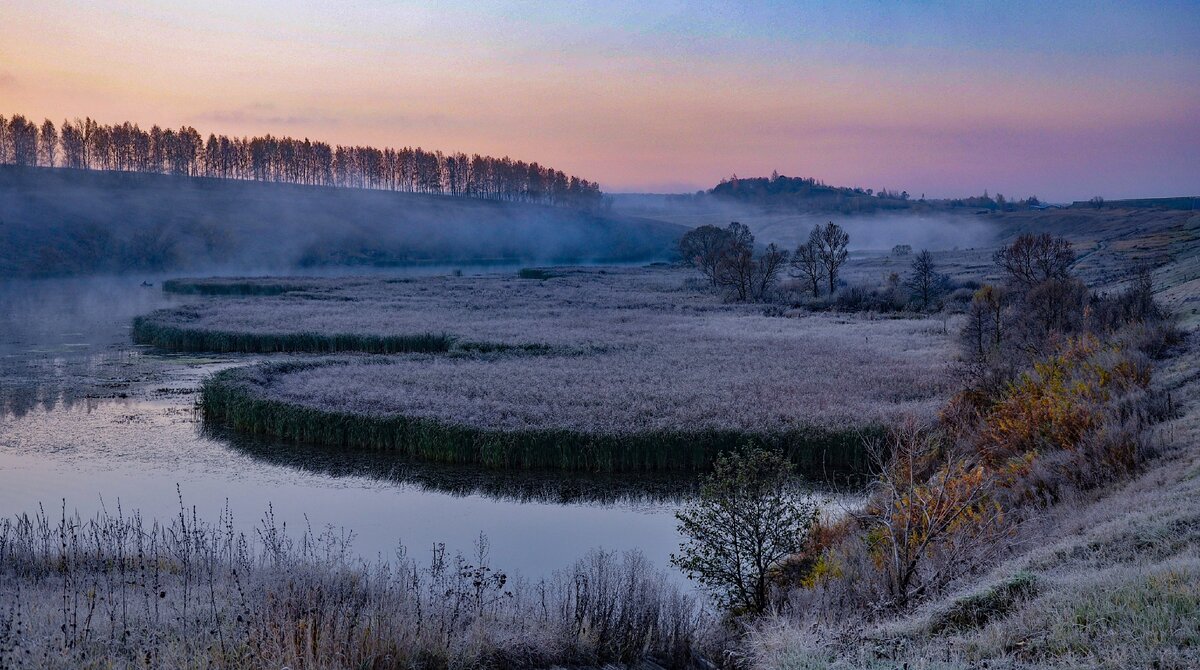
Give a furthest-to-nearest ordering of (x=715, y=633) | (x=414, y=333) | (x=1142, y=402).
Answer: (x=414, y=333), (x=1142, y=402), (x=715, y=633)

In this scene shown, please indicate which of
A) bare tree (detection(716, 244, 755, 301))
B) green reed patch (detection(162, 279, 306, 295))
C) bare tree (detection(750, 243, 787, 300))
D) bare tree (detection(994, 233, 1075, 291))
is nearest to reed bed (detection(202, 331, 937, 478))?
bare tree (detection(994, 233, 1075, 291))

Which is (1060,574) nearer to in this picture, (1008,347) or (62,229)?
(1008,347)

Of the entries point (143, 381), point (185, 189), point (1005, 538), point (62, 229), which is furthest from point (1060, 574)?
point (185, 189)

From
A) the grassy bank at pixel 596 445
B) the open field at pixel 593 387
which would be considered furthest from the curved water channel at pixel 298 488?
the open field at pixel 593 387

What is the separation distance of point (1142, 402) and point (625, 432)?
12.8m

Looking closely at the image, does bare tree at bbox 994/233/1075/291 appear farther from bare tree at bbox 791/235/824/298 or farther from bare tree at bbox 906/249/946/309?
bare tree at bbox 791/235/824/298

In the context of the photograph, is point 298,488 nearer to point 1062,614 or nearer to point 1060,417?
point 1060,417

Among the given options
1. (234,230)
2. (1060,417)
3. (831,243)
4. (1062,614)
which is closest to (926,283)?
(831,243)

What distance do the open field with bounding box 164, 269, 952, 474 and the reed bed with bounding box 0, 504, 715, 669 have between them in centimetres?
1000

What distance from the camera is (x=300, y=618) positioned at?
9.60 m

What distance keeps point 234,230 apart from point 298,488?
449ft

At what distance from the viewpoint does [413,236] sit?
553 feet

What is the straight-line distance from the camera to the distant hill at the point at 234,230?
123 meters

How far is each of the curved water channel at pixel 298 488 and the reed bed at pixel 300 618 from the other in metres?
2.52
